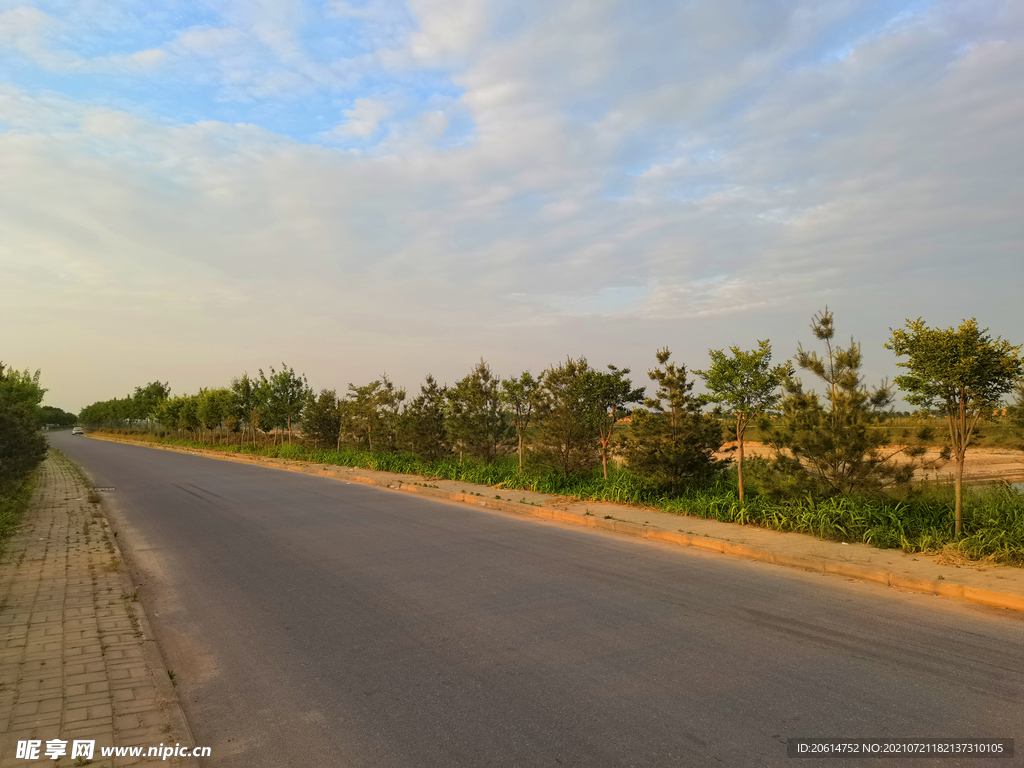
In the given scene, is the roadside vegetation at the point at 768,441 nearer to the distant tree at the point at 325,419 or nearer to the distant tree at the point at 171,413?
the distant tree at the point at 325,419

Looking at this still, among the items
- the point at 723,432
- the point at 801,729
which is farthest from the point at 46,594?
the point at 723,432

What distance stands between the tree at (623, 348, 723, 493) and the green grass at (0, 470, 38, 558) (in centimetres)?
1095

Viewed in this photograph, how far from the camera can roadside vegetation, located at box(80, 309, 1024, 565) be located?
8.66 meters

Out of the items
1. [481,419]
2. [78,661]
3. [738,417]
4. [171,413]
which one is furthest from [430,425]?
[171,413]

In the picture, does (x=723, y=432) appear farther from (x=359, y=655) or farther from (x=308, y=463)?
(x=308, y=463)

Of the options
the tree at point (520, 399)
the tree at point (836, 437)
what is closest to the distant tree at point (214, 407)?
the tree at point (520, 399)

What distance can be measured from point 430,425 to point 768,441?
13611mm

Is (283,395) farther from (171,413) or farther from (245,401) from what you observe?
(171,413)

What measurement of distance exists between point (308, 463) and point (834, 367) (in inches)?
907

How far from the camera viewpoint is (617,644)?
5.38m

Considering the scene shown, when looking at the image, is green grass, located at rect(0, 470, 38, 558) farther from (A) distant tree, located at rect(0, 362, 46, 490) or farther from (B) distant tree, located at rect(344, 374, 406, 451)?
(B) distant tree, located at rect(344, 374, 406, 451)

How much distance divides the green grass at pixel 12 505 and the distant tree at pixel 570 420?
36.2 ft

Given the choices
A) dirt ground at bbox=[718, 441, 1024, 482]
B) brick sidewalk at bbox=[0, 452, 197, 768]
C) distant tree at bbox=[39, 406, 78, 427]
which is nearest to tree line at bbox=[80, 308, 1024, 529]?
dirt ground at bbox=[718, 441, 1024, 482]

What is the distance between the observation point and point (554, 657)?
5.11 metres
